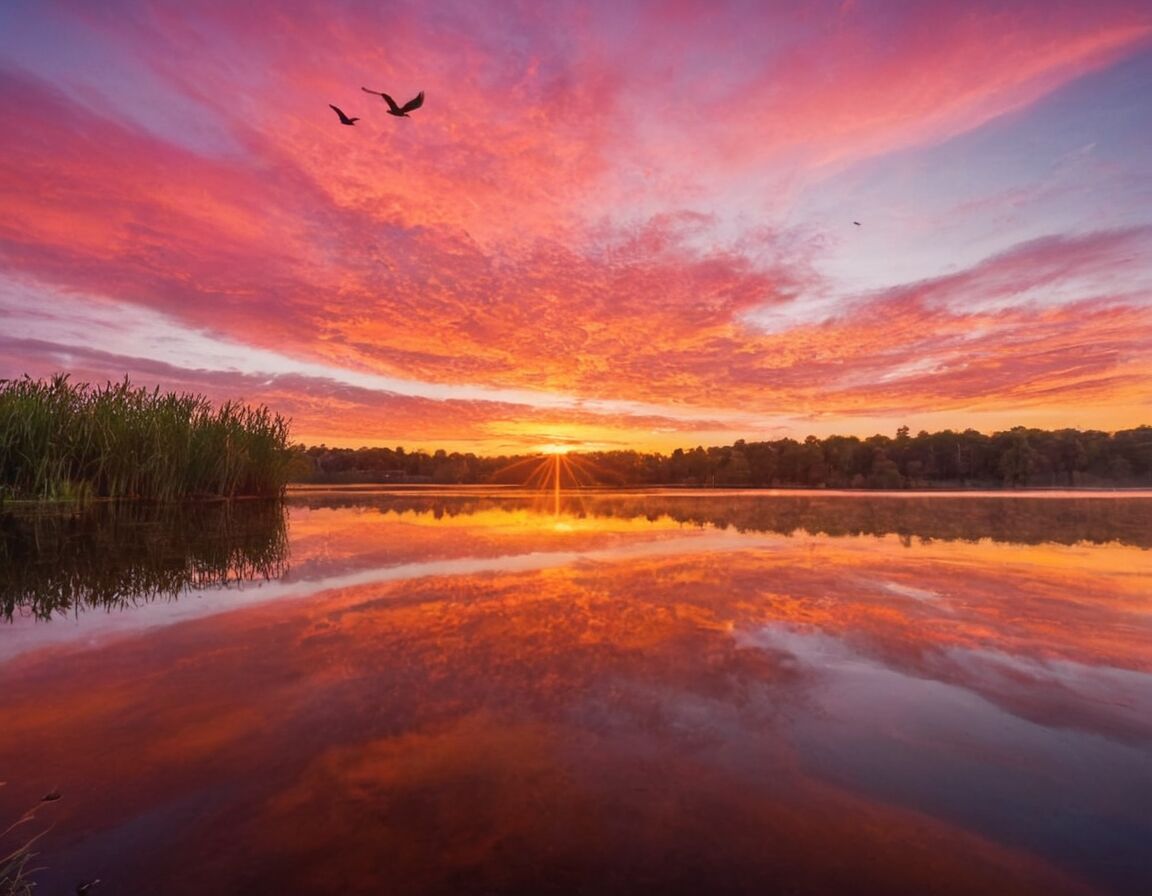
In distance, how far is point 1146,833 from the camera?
2.58m

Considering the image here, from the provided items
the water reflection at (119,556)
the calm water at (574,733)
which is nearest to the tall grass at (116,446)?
the water reflection at (119,556)

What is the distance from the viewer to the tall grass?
15352 millimetres

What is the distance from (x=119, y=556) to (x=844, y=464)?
66094 millimetres

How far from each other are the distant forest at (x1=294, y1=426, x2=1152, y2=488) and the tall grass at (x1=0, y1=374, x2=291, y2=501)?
3506cm

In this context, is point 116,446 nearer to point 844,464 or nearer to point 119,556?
point 119,556

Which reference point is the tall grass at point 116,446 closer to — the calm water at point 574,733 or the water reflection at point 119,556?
the water reflection at point 119,556

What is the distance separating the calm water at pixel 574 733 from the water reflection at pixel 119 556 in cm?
11

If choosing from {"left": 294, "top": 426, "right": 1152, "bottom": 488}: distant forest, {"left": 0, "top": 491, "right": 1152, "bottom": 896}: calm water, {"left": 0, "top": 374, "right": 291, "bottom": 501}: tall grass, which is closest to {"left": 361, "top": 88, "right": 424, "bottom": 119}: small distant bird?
{"left": 0, "top": 491, "right": 1152, "bottom": 896}: calm water

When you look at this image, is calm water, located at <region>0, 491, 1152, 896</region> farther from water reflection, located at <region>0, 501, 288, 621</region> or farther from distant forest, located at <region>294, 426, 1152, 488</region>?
distant forest, located at <region>294, 426, 1152, 488</region>

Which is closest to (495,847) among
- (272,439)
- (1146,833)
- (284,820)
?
(284,820)

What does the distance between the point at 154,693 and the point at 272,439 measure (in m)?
21.2

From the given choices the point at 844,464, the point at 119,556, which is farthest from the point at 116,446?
the point at 844,464

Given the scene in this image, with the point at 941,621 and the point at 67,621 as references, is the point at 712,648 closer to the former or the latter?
the point at 941,621

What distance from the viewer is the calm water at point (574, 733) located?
232cm
